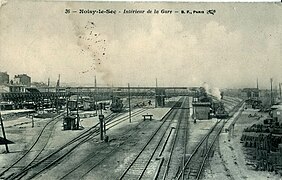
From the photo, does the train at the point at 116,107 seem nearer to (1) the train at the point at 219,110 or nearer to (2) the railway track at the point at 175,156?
(2) the railway track at the point at 175,156

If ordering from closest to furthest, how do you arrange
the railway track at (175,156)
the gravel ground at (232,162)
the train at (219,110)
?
the gravel ground at (232,162)
the railway track at (175,156)
the train at (219,110)

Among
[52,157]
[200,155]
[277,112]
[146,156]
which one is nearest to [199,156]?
[200,155]

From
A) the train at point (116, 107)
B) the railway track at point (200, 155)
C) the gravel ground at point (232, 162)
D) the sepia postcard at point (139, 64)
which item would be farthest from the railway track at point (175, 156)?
the train at point (116, 107)

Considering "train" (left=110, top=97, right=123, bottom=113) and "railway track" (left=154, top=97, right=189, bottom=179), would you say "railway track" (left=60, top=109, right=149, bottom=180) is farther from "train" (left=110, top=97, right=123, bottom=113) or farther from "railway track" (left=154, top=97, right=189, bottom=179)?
"train" (left=110, top=97, right=123, bottom=113)

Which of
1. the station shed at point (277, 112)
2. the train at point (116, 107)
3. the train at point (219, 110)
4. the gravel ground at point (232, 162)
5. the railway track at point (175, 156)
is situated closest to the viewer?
the gravel ground at point (232, 162)

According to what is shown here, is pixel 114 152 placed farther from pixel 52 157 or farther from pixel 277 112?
pixel 277 112

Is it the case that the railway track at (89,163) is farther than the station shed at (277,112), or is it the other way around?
the station shed at (277,112)

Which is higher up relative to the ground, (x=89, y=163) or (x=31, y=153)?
(x=31, y=153)

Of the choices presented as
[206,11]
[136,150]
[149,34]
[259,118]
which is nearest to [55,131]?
[136,150]

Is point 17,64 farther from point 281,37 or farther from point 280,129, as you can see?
point 280,129

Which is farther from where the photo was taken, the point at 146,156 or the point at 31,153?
the point at 146,156
